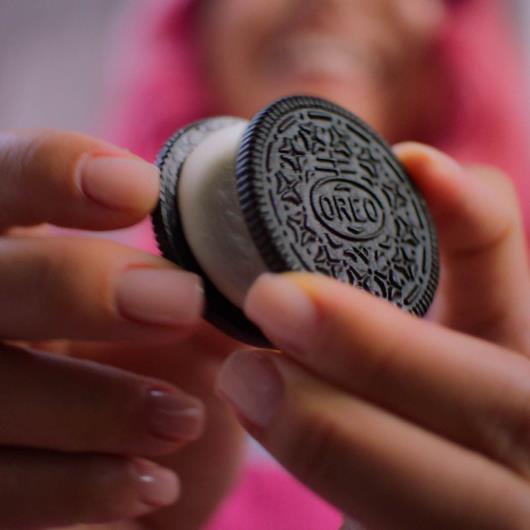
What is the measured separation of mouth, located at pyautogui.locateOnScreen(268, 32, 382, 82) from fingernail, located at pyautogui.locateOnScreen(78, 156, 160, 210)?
73cm

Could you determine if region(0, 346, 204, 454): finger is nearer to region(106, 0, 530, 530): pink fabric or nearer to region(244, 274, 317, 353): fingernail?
region(244, 274, 317, 353): fingernail

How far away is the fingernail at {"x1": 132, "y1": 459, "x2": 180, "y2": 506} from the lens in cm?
44

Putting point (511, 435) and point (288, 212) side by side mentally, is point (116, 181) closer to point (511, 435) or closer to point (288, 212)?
point (288, 212)

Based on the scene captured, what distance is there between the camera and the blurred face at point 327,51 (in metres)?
1.01

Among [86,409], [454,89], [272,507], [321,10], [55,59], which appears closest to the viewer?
[86,409]

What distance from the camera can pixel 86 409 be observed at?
1.36ft

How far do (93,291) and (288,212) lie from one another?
116 millimetres

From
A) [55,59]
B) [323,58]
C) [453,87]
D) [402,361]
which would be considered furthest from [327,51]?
[55,59]

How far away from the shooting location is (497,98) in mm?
1176

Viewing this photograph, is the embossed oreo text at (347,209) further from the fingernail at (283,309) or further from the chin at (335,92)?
the chin at (335,92)

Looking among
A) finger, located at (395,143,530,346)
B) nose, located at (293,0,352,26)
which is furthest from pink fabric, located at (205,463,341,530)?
nose, located at (293,0,352,26)

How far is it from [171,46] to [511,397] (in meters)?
1.11

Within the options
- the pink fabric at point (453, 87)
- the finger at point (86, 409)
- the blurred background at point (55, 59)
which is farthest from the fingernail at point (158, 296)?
the blurred background at point (55, 59)

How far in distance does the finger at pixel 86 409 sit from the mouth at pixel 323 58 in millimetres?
720
